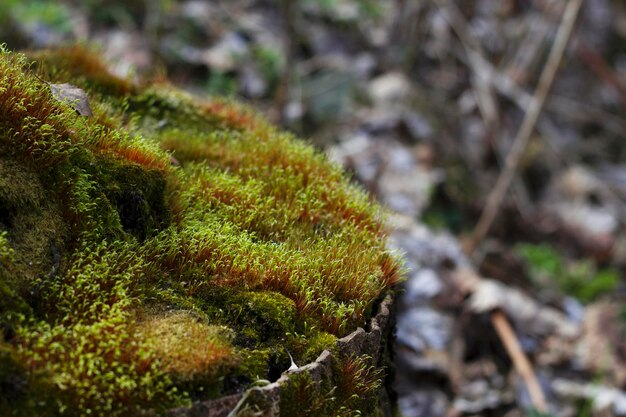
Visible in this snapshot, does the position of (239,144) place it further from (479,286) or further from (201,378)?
(479,286)

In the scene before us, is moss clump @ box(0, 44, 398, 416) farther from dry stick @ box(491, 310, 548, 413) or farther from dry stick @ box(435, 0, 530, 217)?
dry stick @ box(435, 0, 530, 217)

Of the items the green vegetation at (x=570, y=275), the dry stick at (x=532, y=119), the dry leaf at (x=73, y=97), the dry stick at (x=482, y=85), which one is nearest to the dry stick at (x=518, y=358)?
the dry stick at (x=532, y=119)

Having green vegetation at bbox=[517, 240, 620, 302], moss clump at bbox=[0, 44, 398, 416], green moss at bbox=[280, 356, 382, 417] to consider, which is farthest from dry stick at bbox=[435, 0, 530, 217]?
green moss at bbox=[280, 356, 382, 417]

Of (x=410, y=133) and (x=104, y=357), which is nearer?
(x=104, y=357)

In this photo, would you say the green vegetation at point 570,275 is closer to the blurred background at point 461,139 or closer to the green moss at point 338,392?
the blurred background at point 461,139

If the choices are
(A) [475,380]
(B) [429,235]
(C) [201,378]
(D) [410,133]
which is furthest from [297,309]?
(D) [410,133]

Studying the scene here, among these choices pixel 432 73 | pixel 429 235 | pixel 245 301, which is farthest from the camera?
pixel 432 73
